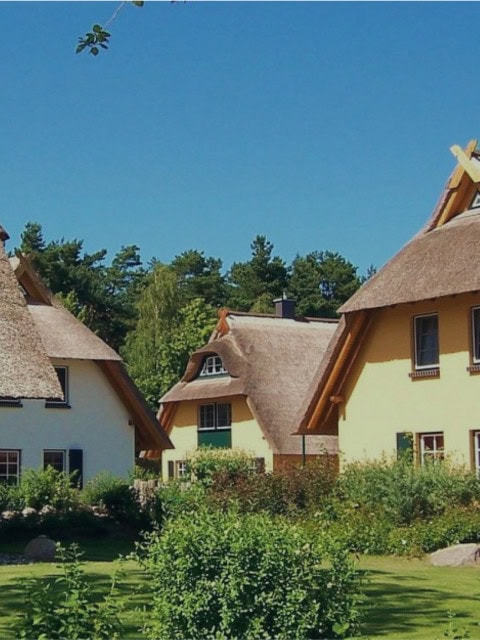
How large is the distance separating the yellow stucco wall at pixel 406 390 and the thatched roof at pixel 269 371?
9.43 meters

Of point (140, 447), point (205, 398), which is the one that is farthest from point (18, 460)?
point (205, 398)

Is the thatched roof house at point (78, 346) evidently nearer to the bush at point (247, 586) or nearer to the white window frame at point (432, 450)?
the white window frame at point (432, 450)

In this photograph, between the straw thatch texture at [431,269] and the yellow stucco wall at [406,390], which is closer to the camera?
the straw thatch texture at [431,269]

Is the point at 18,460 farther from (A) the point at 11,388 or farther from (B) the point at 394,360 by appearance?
(A) the point at 11,388

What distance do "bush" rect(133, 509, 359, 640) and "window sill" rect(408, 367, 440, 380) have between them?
1683cm

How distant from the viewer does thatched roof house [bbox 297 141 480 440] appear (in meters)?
25.8

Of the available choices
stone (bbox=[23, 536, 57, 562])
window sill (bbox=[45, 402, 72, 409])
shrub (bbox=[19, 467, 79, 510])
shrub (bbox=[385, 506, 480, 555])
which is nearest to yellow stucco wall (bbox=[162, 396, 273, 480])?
window sill (bbox=[45, 402, 72, 409])

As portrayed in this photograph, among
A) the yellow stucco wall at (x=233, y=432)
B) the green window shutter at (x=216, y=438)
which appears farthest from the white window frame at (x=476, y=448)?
the green window shutter at (x=216, y=438)

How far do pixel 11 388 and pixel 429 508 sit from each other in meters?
9.03

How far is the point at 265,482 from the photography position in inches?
992

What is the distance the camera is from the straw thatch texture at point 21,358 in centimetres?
1944

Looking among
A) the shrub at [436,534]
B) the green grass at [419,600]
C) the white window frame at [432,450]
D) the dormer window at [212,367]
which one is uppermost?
the dormer window at [212,367]

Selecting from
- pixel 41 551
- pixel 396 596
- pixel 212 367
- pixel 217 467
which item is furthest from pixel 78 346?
pixel 396 596

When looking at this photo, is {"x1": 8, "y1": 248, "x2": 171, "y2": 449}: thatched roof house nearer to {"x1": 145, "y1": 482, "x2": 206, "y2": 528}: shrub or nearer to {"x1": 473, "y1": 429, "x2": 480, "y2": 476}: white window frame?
{"x1": 145, "y1": 482, "x2": 206, "y2": 528}: shrub
